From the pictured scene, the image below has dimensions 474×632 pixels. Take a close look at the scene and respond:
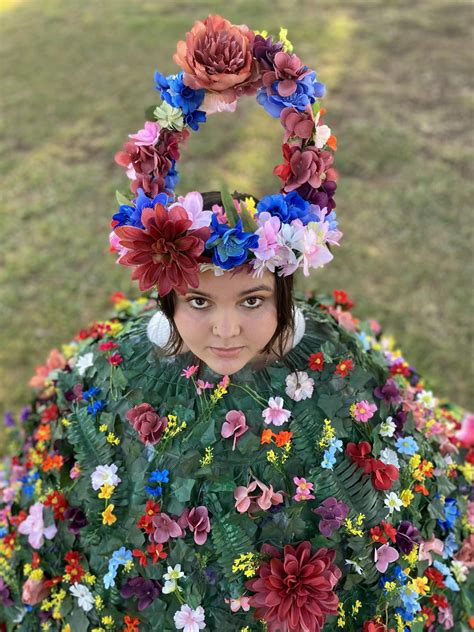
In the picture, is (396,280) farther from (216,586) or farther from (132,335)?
(216,586)

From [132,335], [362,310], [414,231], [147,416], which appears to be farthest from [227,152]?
[147,416]

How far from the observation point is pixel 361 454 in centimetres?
199

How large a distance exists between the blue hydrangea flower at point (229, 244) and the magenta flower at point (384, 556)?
98 cm

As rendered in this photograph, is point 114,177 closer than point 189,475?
No

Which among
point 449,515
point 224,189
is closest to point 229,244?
point 224,189

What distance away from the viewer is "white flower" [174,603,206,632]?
6.16 feet

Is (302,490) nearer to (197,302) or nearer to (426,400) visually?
(197,302)

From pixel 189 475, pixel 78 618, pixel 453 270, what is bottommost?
pixel 453 270

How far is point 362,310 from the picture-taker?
4297 millimetres

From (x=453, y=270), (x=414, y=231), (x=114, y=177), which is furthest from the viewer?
(x=114, y=177)

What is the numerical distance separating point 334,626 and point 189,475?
62 centimetres

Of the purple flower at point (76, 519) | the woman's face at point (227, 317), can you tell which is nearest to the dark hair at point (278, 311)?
the woman's face at point (227, 317)

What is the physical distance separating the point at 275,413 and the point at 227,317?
0.37m

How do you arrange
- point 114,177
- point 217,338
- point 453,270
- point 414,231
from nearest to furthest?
1. point 217,338
2. point 453,270
3. point 414,231
4. point 114,177
